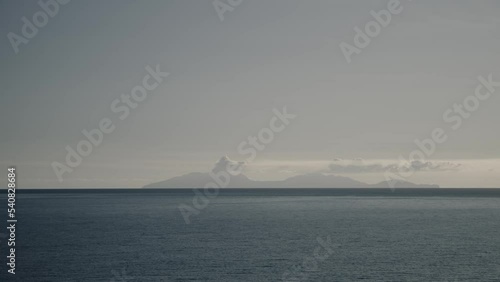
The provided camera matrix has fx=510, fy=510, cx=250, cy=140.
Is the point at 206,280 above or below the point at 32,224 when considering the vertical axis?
below

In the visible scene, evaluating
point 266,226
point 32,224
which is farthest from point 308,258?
point 32,224

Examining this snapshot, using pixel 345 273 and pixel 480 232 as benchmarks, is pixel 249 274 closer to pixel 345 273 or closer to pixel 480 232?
pixel 345 273

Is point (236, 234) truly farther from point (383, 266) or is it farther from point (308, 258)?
point (383, 266)

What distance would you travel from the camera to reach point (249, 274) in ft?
225

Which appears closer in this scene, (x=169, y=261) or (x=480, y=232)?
(x=169, y=261)

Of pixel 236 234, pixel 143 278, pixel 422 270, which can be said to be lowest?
pixel 422 270

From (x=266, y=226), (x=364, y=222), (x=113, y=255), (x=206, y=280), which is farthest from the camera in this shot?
(x=364, y=222)

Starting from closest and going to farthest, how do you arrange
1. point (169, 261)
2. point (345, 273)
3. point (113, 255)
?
point (345, 273), point (169, 261), point (113, 255)

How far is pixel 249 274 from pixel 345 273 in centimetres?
1320

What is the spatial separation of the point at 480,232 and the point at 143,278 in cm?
8668

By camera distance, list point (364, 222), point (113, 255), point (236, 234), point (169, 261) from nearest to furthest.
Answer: point (169, 261)
point (113, 255)
point (236, 234)
point (364, 222)

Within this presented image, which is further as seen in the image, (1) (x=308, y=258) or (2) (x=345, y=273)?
(1) (x=308, y=258)

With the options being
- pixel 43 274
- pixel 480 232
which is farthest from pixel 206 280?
pixel 480 232

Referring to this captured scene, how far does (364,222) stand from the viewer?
491 feet
